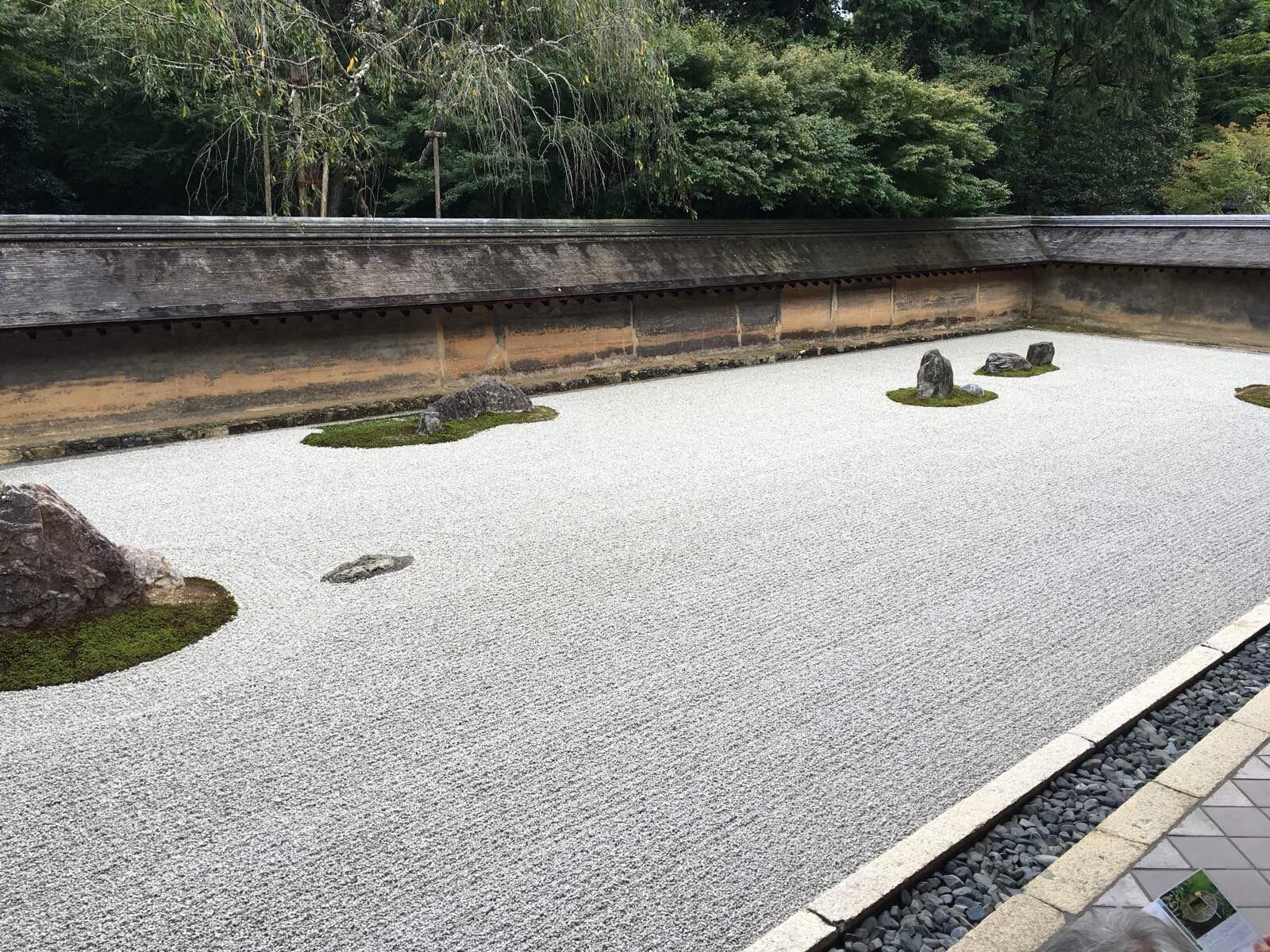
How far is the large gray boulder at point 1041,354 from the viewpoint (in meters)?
14.0

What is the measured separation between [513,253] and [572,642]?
8617 mm

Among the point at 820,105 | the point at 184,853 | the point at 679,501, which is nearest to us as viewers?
the point at 184,853

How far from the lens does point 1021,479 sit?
808 cm

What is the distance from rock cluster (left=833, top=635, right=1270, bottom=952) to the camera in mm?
2951

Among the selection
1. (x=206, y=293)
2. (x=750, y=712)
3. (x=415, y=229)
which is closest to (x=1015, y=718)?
(x=750, y=712)

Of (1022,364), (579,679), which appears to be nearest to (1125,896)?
(579,679)

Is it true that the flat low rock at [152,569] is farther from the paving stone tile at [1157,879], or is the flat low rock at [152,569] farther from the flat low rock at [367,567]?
the paving stone tile at [1157,879]

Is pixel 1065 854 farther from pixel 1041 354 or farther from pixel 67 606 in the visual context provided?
pixel 1041 354

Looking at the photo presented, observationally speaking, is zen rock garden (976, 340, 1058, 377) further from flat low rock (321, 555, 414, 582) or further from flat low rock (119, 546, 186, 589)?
flat low rock (119, 546, 186, 589)

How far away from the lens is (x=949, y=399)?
11.6m

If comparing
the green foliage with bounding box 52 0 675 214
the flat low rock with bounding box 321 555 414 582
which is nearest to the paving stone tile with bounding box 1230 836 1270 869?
the flat low rock with bounding box 321 555 414 582

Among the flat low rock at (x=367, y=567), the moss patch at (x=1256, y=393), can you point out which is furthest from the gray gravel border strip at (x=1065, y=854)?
the moss patch at (x=1256, y=393)

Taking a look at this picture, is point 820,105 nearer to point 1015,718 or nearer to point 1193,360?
point 1193,360

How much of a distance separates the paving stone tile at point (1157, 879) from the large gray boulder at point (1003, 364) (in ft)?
37.2
